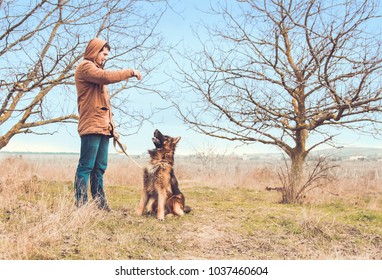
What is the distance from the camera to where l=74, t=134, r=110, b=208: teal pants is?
227 inches

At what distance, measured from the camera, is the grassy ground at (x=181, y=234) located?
4.71 m

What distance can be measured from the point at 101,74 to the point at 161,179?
1571mm

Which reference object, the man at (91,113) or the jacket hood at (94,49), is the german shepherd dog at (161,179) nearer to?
the man at (91,113)

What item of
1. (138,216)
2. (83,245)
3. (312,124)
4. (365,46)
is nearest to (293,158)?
(312,124)

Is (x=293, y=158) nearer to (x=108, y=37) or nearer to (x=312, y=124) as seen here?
(x=312, y=124)

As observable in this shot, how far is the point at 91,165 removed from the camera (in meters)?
5.85

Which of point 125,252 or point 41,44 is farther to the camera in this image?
point 41,44

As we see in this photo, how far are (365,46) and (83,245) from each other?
6.23 m

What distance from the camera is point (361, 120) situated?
9617 millimetres

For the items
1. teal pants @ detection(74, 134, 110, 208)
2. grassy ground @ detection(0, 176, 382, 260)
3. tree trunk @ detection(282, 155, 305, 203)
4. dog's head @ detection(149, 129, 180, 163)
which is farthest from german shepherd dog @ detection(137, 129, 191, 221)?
tree trunk @ detection(282, 155, 305, 203)

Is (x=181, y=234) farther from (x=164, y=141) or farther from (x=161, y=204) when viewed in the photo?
(x=164, y=141)

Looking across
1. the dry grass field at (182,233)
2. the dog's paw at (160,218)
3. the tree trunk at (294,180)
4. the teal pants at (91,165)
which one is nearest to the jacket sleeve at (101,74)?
the teal pants at (91,165)

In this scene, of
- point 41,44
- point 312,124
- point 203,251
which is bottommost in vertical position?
point 203,251

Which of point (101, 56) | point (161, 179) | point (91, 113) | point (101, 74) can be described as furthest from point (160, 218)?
point (101, 56)
